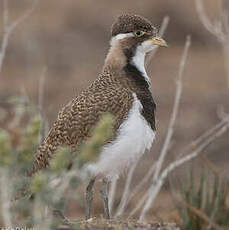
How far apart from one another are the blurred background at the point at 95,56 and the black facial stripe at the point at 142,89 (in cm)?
768

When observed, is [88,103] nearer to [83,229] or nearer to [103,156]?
[103,156]

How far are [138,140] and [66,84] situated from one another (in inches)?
453

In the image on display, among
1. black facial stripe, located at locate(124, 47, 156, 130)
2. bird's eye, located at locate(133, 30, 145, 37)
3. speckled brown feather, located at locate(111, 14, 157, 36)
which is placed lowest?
black facial stripe, located at locate(124, 47, 156, 130)

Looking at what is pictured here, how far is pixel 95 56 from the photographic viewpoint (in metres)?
18.5

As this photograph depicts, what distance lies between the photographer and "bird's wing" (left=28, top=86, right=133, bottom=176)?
5.38m

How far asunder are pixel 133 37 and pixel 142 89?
486mm

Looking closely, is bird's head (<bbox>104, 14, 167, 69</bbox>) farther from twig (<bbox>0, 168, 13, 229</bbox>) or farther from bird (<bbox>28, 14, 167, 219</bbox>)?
twig (<bbox>0, 168, 13, 229</bbox>)

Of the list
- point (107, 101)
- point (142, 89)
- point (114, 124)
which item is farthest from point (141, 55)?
point (114, 124)

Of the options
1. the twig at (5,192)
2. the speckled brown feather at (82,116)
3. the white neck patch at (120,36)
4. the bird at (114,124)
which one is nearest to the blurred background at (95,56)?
the white neck patch at (120,36)

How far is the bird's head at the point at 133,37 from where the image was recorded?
5977 mm

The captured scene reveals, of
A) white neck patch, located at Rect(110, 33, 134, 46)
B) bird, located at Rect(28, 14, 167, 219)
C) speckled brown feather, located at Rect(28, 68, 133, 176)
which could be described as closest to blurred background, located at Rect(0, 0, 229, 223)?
white neck patch, located at Rect(110, 33, 134, 46)

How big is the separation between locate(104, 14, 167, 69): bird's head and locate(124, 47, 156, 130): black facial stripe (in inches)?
0.9

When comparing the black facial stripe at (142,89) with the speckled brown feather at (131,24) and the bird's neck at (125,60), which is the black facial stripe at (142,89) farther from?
the speckled brown feather at (131,24)

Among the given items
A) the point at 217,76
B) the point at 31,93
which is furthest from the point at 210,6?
the point at 31,93
